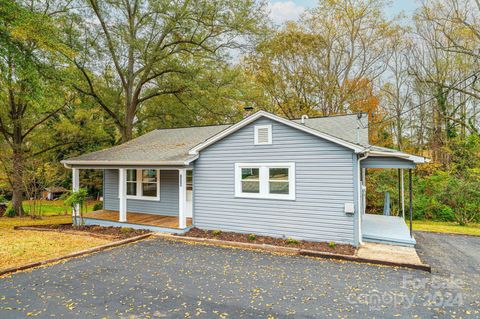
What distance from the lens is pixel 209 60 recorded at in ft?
52.4

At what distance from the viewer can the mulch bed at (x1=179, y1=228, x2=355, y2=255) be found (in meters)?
6.84

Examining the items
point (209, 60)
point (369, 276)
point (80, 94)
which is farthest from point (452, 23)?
point (80, 94)

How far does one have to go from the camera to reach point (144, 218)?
10234 mm

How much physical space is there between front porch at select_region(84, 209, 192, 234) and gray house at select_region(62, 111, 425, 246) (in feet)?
0.12

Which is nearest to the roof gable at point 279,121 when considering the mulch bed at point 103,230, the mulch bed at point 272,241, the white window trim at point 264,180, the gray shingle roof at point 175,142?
the gray shingle roof at point 175,142

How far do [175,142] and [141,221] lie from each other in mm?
3519

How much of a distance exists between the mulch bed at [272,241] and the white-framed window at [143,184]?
297 centimetres

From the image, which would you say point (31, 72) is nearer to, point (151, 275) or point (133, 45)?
point (133, 45)

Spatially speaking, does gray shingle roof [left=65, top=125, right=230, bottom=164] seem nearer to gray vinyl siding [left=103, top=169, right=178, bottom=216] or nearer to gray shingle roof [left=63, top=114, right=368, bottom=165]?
gray shingle roof [left=63, top=114, right=368, bottom=165]

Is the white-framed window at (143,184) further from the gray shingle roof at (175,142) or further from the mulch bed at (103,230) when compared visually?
the mulch bed at (103,230)

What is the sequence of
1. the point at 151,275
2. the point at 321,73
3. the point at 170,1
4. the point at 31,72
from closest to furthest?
the point at 151,275 → the point at 31,72 → the point at 170,1 → the point at 321,73

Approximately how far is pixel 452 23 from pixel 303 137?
15.7 metres

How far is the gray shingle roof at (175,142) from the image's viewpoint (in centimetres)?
882

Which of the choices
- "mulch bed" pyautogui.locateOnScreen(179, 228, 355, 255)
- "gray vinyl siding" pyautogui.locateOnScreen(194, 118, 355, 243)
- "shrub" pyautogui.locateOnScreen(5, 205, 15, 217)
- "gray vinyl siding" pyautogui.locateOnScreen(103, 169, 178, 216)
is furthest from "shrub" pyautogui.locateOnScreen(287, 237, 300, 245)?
"shrub" pyautogui.locateOnScreen(5, 205, 15, 217)
